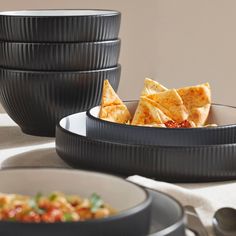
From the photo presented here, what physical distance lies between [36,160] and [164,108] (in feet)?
0.98

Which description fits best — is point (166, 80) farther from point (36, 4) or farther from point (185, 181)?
point (185, 181)

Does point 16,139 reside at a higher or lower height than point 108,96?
lower

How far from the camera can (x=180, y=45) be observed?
3076 millimetres

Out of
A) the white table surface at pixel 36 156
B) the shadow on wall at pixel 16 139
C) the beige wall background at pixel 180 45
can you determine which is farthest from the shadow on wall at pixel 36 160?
the beige wall background at pixel 180 45

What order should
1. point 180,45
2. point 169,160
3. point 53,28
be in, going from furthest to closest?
point 180,45, point 53,28, point 169,160

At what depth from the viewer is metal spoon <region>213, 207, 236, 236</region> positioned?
1.21 metres

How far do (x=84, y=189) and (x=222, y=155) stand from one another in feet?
1.78

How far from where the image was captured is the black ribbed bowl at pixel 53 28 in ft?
6.15

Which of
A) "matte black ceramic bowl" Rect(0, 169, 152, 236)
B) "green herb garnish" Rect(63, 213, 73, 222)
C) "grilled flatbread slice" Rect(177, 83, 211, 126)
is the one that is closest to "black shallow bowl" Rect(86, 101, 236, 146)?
"grilled flatbread slice" Rect(177, 83, 211, 126)

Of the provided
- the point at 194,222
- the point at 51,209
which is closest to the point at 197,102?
the point at 194,222

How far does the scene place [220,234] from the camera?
47.4 inches

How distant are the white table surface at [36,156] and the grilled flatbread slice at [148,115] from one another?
19 cm

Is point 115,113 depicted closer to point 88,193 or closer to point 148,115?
point 148,115

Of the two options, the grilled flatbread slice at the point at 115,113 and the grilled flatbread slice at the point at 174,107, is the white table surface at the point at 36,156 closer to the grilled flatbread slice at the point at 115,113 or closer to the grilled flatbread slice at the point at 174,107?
the grilled flatbread slice at the point at 115,113
